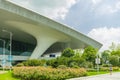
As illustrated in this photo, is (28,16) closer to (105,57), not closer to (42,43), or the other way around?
(42,43)

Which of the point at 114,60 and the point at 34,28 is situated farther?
the point at 114,60

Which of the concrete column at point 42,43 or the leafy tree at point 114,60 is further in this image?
the leafy tree at point 114,60

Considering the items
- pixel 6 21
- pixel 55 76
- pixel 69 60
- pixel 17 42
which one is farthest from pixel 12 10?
pixel 17 42

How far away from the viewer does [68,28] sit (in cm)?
4756

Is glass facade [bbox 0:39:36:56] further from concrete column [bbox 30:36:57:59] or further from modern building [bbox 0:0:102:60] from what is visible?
concrete column [bbox 30:36:57:59]

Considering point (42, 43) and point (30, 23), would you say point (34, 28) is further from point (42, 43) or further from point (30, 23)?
point (42, 43)

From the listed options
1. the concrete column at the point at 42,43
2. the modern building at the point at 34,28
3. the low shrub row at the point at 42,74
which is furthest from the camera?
the concrete column at the point at 42,43

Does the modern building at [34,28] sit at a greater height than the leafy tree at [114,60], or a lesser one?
greater

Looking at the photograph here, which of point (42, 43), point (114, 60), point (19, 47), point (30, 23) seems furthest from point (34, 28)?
point (114, 60)

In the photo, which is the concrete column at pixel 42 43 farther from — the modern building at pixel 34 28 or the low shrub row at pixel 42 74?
the low shrub row at pixel 42 74

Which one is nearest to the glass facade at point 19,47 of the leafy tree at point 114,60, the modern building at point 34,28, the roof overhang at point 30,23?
the modern building at point 34,28

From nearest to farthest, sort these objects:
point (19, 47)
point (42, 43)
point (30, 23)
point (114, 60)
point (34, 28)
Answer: point (30, 23)
point (34, 28)
point (42, 43)
point (114, 60)
point (19, 47)

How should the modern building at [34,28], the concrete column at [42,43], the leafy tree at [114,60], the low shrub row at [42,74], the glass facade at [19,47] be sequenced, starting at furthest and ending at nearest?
1. the glass facade at [19,47]
2. the leafy tree at [114,60]
3. the concrete column at [42,43]
4. the modern building at [34,28]
5. the low shrub row at [42,74]

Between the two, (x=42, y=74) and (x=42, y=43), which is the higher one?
(x=42, y=43)
